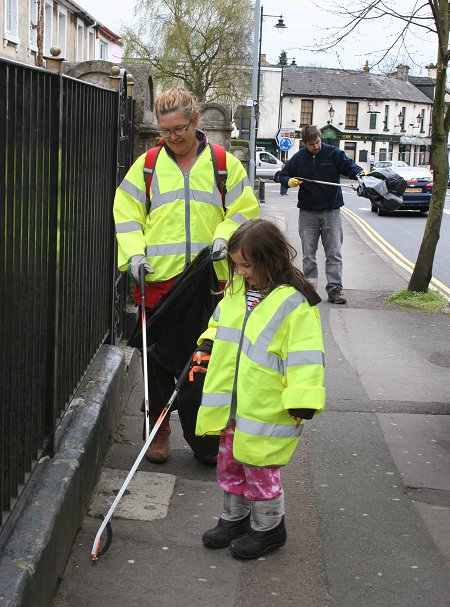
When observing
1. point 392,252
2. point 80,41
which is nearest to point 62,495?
point 392,252

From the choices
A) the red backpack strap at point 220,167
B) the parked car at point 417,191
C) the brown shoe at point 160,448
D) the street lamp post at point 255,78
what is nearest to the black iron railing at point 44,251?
the brown shoe at point 160,448

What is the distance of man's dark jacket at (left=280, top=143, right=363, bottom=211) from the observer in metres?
10.5

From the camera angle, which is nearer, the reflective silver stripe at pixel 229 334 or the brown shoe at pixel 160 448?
the reflective silver stripe at pixel 229 334

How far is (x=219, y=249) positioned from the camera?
4.74 m

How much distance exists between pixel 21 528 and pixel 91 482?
119 centimetres

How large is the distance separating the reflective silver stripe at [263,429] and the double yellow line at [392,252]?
9.67m

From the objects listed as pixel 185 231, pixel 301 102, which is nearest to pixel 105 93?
pixel 185 231

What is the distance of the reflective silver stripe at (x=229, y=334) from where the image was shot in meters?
4.08

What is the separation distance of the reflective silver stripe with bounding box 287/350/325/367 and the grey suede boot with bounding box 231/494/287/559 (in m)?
0.70

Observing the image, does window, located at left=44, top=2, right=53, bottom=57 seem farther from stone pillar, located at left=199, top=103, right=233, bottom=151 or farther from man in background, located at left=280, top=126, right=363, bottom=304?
man in background, located at left=280, top=126, right=363, bottom=304

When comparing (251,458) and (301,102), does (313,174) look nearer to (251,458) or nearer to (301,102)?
(251,458)

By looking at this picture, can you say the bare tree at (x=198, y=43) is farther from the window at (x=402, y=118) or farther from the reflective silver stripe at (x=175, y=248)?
the reflective silver stripe at (x=175, y=248)

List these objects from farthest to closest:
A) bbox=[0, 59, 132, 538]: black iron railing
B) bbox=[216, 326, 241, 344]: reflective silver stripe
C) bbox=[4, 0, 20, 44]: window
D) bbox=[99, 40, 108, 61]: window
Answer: bbox=[99, 40, 108, 61]: window < bbox=[4, 0, 20, 44]: window < bbox=[216, 326, 241, 344]: reflective silver stripe < bbox=[0, 59, 132, 538]: black iron railing

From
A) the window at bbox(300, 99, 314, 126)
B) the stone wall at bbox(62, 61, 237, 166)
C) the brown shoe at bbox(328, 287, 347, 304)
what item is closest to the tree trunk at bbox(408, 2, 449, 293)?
the brown shoe at bbox(328, 287, 347, 304)
